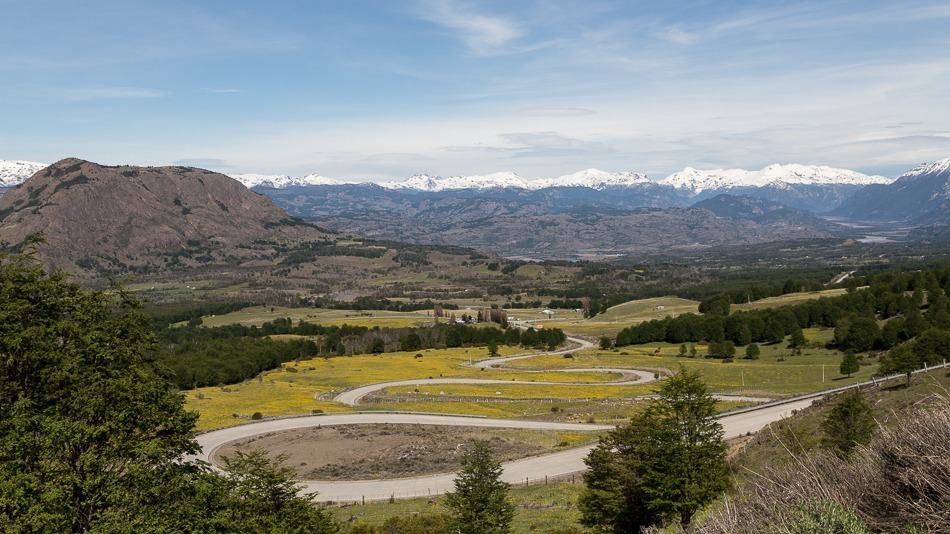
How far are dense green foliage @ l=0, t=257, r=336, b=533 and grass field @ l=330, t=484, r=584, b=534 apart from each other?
2192cm

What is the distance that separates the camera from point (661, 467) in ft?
108

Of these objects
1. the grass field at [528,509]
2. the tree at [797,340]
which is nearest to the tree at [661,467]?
the grass field at [528,509]

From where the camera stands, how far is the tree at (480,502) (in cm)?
3219

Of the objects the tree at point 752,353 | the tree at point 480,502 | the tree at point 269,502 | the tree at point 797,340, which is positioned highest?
the tree at point 269,502

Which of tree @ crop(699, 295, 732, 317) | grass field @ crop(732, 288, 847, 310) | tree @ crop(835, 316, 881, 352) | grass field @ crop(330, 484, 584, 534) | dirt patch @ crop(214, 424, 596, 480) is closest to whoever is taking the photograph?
grass field @ crop(330, 484, 584, 534)

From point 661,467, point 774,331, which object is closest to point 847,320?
point 774,331

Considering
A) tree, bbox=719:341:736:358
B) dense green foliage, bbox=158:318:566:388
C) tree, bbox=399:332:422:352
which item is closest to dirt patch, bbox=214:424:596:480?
dense green foliage, bbox=158:318:566:388

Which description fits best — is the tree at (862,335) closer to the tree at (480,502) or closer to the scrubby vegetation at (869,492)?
the tree at (480,502)

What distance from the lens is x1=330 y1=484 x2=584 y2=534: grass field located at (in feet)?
135

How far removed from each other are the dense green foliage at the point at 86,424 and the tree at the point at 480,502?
44.0ft

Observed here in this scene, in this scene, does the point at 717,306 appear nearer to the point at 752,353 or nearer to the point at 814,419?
the point at 752,353

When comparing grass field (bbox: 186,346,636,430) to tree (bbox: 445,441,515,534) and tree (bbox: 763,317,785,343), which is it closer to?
tree (bbox: 763,317,785,343)

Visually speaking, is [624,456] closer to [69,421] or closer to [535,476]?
[535,476]

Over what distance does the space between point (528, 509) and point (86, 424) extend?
107ft
